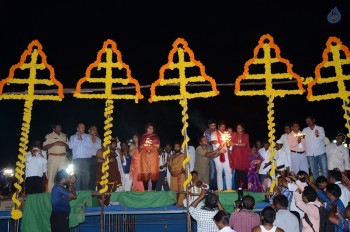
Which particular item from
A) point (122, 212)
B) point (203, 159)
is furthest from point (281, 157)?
point (122, 212)

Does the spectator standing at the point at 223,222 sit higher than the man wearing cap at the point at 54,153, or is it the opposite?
the man wearing cap at the point at 54,153

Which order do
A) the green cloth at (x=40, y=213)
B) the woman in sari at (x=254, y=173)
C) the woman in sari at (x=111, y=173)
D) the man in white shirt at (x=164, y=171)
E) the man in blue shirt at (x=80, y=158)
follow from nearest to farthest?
1. the green cloth at (x=40, y=213)
2. the man in blue shirt at (x=80, y=158)
3. the woman in sari at (x=111, y=173)
4. the woman in sari at (x=254, y=173)
5. the man in white shirt at (x=164, y=171)

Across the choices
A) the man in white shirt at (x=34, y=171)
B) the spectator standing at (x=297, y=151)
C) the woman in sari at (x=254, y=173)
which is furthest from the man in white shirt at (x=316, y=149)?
the man in white shirt at (x=34, y=171)

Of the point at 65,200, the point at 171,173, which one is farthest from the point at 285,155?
the point at 65,200

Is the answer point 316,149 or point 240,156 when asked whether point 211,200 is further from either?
point 316,149

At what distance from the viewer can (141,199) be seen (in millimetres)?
10070

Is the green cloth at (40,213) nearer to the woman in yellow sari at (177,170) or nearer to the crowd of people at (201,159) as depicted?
the crowd of people at (201,159)

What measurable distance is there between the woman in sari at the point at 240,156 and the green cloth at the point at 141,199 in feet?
9.73

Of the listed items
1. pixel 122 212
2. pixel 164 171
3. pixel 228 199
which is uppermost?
pixel 164 171

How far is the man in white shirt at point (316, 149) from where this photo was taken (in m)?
12.0

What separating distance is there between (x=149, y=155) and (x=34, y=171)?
3.40 meters

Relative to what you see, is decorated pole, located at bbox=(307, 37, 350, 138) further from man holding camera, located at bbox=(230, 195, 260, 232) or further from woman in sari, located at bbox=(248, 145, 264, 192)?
man holding camera, located at bbox=(230, 195, 260, 232)

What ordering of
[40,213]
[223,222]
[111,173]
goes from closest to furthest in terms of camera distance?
[223,222] → [40,213] → [111,173]

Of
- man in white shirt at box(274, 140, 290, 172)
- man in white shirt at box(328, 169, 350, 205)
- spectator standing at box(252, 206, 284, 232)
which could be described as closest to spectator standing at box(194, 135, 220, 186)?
man in white shirt at box(274, 140, 290, 172)
